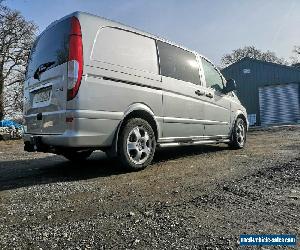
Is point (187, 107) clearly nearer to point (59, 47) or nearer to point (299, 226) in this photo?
point (59, 47)

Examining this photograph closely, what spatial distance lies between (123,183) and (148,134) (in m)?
1.11

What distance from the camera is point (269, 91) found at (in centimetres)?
2633

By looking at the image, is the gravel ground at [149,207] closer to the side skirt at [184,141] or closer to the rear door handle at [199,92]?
the side skirt at [184,141]

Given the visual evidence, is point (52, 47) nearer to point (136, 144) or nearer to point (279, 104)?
point (136, 144)

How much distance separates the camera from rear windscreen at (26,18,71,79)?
4102 mm

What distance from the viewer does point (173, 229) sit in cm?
230

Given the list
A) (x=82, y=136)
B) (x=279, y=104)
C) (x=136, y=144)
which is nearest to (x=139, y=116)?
(x=136, y=144)

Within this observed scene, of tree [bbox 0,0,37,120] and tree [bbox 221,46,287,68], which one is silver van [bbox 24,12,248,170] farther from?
tree [bbox 221,46,287,68]

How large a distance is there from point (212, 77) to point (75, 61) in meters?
3.54

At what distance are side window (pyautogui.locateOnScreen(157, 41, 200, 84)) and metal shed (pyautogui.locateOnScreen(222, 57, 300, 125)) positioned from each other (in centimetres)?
2177

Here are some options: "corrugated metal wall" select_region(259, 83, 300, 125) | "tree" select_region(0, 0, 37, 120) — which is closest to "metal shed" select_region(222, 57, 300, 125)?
"corrugated metal wall" select_region(259, 83, 300, 125)

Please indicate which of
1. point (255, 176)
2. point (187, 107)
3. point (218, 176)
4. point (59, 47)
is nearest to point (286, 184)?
point (255, 176)

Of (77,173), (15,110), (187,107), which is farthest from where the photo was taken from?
(15,110)

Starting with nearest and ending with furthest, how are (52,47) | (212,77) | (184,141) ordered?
(52,47)
(184,141)
(212,77)
